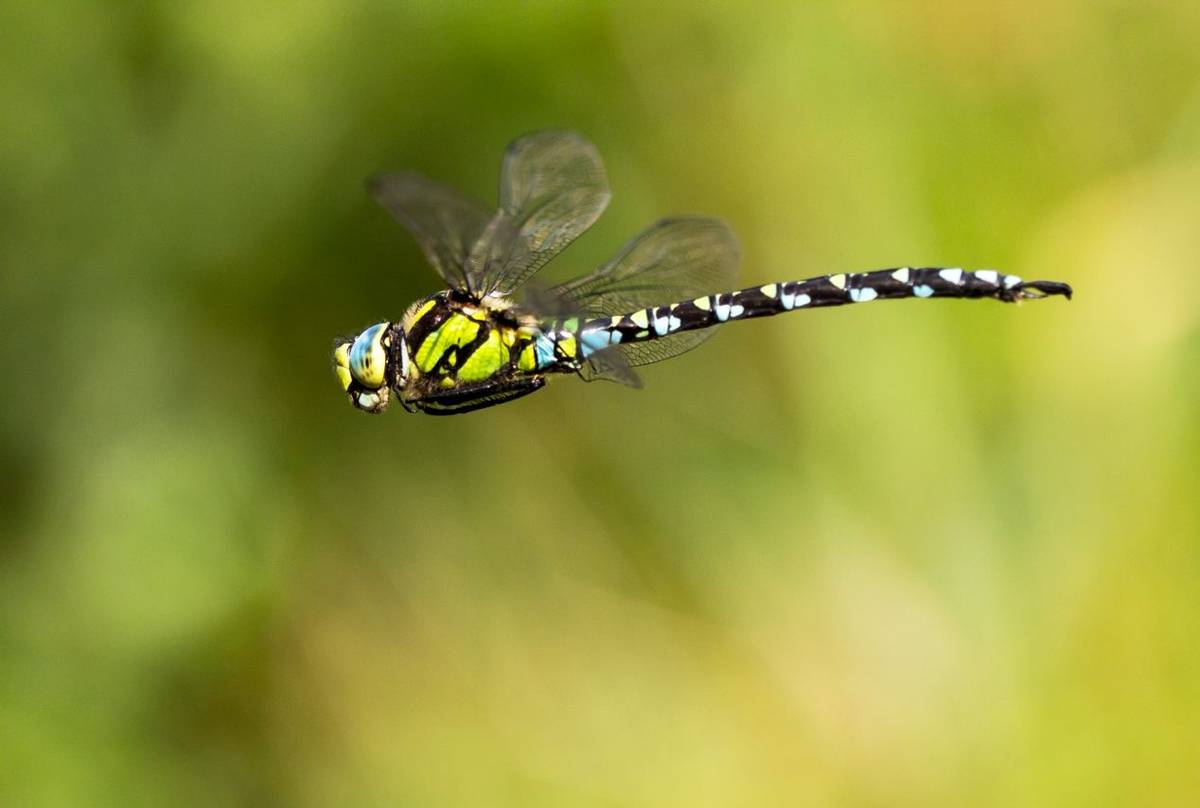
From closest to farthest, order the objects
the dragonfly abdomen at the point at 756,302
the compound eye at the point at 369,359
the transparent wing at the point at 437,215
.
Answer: the transparent wing at the point at 437,215 < the compound eye at the point at 369,359 < the dragonfly abdomen at the point at 756,302

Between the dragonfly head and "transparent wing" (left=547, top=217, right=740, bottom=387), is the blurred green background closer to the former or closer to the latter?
"transparent wing" (left=547, top=217, right=740, bottom=387)

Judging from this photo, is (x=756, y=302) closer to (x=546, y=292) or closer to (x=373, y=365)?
(x=546, y=292)

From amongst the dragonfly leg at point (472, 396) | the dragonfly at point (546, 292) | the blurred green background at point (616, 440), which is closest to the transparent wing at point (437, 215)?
the dragonfly at point (546, 292)

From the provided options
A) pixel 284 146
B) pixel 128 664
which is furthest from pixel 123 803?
pixel 284 146

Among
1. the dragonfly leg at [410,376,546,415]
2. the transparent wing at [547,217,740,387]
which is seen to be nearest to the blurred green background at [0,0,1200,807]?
the transparent wing at [547,217,740,387]

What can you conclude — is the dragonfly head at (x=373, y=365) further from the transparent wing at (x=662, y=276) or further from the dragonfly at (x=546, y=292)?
the transparent wing at (x=662, y=276)

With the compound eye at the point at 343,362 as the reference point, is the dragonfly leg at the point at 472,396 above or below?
below

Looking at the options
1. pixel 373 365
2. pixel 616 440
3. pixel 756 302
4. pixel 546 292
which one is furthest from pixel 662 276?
A: pixel 616 440

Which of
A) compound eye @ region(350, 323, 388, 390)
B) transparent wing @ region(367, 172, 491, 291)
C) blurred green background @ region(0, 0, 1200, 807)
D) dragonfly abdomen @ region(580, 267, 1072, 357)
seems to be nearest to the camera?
transparent wing @ region(367, 172, 491, 291)
